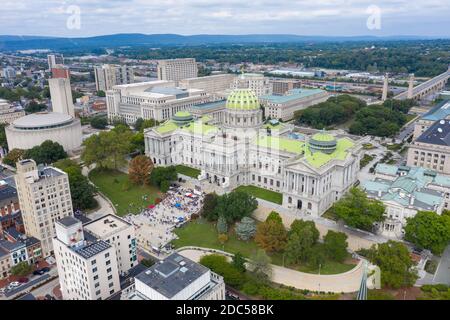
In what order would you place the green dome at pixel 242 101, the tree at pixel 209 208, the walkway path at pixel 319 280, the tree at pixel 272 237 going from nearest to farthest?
1. the walkway path at pixel 319 280
2. the tree at pixel 272 237
3. the tree at pixel 209 208
4. the green dome at pixel 242 101

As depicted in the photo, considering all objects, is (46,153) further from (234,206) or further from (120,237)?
(234,206)

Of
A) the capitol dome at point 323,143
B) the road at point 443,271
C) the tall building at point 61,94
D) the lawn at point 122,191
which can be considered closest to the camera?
the road at point 443,271

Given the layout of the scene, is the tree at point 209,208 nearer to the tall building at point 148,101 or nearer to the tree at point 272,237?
the tree at point 272,237

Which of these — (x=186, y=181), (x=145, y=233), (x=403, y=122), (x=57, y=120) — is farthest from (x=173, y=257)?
(x=403, y=122)

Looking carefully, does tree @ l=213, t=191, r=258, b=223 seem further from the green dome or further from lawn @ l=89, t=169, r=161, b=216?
the green dome

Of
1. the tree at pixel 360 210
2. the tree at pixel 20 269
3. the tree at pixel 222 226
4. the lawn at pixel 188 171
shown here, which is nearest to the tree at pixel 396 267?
the tree at pixel 360 210

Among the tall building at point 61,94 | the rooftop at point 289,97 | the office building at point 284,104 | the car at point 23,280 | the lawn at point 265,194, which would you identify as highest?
the tall building at point 61,94
